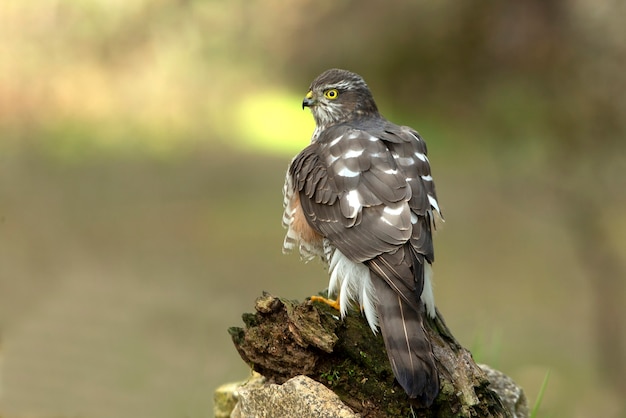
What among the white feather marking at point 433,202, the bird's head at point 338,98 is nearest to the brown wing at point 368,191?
the white feather marking at point 433,202

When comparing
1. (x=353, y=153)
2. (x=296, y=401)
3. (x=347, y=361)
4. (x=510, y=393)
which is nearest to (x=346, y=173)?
(x=353, y=153)

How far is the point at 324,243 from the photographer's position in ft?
12.7

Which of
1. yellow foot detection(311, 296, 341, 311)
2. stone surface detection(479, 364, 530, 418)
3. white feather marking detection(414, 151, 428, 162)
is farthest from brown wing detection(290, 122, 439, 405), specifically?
stone surface detection(479, 364, 530, 418)

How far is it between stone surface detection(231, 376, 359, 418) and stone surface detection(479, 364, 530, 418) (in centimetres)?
113

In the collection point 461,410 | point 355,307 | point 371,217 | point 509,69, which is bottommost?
point 461,410

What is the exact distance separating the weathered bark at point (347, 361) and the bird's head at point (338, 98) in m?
1.48

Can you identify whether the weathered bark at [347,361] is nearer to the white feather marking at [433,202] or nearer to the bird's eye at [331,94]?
the white feather marking at [433,202]

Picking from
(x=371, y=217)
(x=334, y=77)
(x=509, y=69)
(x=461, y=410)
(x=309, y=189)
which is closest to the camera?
(x=461, y=410)

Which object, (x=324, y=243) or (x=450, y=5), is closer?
(x=324, y=243)

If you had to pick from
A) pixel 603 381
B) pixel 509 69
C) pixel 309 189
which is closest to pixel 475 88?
pixel 509 69

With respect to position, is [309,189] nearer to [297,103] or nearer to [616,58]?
[616,58]

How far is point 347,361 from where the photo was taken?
3447 mm

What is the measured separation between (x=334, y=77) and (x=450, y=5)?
8.14 meters

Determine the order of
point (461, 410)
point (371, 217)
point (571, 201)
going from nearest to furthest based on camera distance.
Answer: point (461, 410) < point (371, 217) < point (571, 201)
